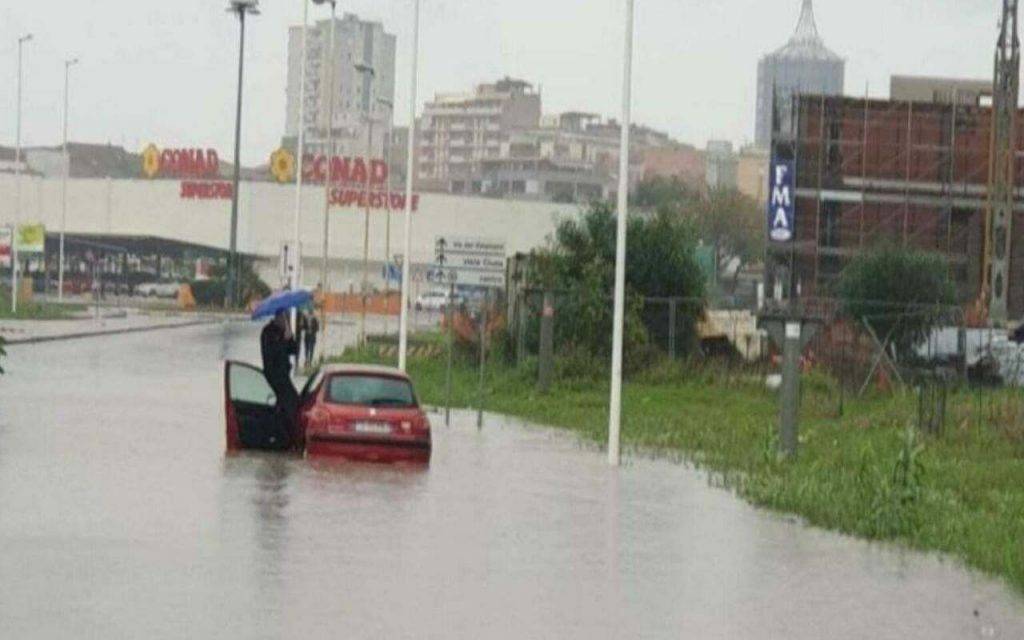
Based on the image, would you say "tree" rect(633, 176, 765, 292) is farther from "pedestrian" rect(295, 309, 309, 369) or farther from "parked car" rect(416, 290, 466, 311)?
"pedestrian" rect(295, 309, 309, 369)

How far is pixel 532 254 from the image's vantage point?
59156 millimetres

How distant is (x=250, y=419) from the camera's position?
103 feet

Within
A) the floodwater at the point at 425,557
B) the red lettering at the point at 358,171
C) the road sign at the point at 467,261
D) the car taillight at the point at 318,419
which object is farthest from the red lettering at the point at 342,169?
the car taillight at the point at 318,419

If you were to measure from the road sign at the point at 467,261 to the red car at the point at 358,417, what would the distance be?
13.2m

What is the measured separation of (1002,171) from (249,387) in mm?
42714

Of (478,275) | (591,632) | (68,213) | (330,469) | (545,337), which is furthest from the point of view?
(68,213)

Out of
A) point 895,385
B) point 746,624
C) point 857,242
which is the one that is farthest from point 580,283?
point 746,624

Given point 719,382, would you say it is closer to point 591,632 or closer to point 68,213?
point 591,632

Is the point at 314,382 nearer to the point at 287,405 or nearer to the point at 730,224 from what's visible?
the point at 287,405

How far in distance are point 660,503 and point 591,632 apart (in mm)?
11192

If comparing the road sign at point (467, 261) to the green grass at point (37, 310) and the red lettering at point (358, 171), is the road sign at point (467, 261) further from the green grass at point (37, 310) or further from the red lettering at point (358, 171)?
the red lettering at point (358, 171)

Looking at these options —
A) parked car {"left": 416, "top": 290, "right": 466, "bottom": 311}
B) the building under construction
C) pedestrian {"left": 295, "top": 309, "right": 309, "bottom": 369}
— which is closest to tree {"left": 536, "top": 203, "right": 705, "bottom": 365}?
pedestrian {"left": 295, "top": 309, "right": 309, "bottom": 369}

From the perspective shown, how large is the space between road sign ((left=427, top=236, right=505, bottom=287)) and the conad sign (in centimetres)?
8750

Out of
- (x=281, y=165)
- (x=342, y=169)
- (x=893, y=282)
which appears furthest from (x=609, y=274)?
(x=342, y=169)
